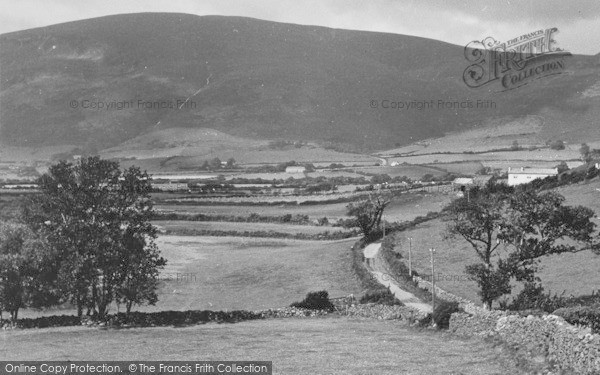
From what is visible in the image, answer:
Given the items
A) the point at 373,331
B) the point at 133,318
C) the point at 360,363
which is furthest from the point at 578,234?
the point at 133,318

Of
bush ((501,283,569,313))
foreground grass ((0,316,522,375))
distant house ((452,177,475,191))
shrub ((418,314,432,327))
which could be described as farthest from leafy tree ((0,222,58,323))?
distant house ((452,177,475,191))

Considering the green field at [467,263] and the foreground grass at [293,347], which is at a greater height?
the green field at [467,263]

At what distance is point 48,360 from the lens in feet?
104

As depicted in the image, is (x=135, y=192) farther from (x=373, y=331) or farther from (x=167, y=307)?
(x=373, y=331)

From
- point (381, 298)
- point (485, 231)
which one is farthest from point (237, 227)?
point (485, 231)

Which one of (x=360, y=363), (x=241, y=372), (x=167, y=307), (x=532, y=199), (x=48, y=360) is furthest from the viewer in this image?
(x=167, y=307)

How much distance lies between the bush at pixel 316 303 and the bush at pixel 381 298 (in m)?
3.19

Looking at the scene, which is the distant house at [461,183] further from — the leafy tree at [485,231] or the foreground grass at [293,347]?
the foreground grass at [293,347]

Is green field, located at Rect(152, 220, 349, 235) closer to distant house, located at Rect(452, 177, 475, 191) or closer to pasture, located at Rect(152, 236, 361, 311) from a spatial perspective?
pasture, located at Rect(152, 236, 361, 311)

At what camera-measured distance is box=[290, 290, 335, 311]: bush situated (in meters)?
51.8

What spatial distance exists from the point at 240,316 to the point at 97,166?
47.6ft

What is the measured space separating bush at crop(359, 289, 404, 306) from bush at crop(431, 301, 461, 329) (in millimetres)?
12147

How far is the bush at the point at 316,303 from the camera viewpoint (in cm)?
5178

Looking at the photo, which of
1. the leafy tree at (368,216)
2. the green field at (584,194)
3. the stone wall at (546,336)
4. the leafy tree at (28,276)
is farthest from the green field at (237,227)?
the stone wall at (546,336)
